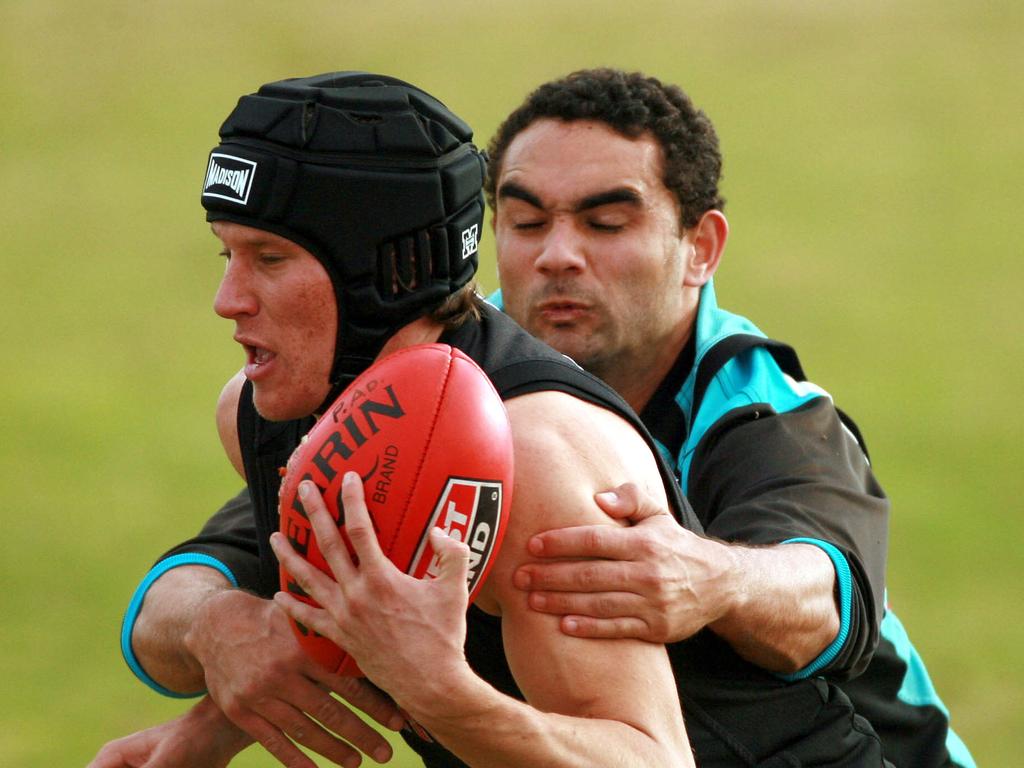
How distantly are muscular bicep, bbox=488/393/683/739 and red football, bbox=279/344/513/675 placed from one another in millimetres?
82

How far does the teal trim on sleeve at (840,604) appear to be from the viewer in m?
3.95

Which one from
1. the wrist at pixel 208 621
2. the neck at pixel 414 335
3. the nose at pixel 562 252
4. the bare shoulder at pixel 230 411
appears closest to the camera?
the neck at pixel 414 335

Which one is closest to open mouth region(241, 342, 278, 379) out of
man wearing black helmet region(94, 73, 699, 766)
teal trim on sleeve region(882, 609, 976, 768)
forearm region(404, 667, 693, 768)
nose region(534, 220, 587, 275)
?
man wearing black helmet region(94, 73, 699, 766)

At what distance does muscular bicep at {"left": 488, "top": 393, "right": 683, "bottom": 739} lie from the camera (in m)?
2.98

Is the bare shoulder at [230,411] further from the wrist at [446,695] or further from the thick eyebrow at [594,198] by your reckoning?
the wrist at [446,695]

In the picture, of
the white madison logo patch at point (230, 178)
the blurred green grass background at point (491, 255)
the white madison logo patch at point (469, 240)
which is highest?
the white madison logo patch at point (230, 178)

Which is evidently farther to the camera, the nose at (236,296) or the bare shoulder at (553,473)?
the nose at (236,296)

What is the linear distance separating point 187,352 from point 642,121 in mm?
10381

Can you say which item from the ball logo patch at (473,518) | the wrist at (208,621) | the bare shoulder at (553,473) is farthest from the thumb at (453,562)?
the wrist at (208,621)

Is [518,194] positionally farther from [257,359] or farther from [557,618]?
[557,618]

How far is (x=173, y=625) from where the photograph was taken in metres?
4.24

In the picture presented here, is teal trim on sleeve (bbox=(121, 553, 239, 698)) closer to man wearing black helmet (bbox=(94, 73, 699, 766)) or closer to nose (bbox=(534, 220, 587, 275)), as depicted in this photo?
man wearing black helmet (bbox=(94, 73, 699, 766))

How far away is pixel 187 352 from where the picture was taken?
15.1 m

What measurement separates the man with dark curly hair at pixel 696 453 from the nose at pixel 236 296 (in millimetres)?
846
